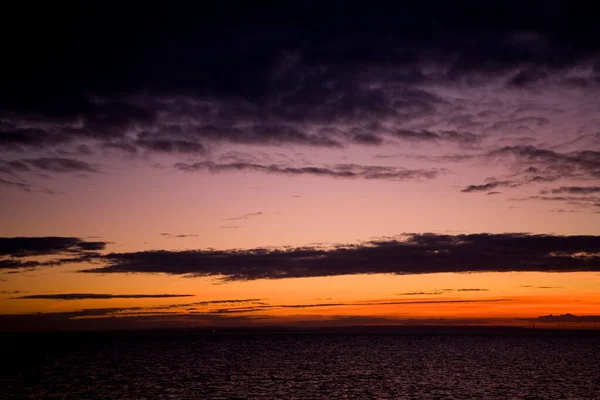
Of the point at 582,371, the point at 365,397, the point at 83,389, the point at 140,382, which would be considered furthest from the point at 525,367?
the point at 83,389

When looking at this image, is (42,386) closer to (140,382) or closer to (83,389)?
(83,389)

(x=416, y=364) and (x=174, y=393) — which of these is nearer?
(x=174, y=393)

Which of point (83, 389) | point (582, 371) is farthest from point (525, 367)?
point (83, 389)

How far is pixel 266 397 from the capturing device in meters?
78.8

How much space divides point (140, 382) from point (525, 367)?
77100 millimetres

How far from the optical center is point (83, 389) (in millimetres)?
88688

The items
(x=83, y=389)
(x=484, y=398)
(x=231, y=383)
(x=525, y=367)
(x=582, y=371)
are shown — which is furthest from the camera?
(x=525, y=367)

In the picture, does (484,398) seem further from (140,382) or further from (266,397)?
(140,382)

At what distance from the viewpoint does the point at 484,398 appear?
253ft

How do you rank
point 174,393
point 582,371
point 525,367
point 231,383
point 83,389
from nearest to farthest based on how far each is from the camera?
point 174,393
point 83,389
point 231,383
point 582,371
point 525,367

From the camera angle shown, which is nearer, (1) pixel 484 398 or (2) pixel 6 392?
(1) pixel 484 398

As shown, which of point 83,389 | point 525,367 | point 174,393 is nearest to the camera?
point 174,393

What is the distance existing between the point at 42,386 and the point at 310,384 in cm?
3972

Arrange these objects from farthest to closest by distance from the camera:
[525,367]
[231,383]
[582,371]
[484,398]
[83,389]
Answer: [525,367], [582,371], [231,383], [83,389], [484,398]
